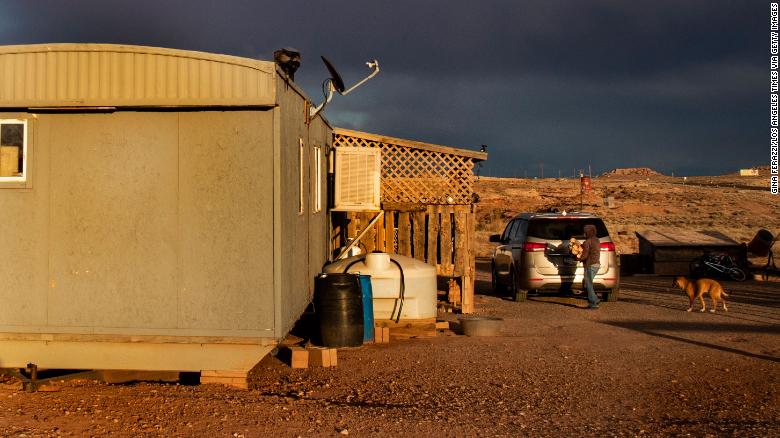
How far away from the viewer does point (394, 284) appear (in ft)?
36.3

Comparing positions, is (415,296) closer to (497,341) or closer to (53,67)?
(497,341)

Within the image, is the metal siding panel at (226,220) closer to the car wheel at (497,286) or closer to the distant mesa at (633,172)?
the car wheel at (497,286)

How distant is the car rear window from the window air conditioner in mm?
3435

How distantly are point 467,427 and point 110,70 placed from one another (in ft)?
15.3

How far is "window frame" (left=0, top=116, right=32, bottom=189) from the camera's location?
8180 millimetres

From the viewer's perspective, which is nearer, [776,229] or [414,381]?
[414,381]

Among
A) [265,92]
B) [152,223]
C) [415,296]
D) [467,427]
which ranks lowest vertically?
[467,427]

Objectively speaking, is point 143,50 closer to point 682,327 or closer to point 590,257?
point 682,327

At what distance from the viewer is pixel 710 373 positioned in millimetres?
8750

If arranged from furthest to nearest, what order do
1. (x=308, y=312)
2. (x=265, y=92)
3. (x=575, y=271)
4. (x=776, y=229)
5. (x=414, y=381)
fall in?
(x=776, y=229) < (x=575, y=271) < (x=308, y=312) < (x=414, y=381) < (x=265, y=92)

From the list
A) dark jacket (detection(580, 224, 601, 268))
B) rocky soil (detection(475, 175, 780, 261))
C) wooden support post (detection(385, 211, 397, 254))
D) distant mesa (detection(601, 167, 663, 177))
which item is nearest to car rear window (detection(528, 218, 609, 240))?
dark jacket (detection(580, 224, 601, 268))

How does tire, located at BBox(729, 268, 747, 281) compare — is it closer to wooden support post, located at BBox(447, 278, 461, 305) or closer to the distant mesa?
wooden support post, located at BBox(447, 278, 461, 305)

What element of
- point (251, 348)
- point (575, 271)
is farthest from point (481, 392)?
point (575, 271)

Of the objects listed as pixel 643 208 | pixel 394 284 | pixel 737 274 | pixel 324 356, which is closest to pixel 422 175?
pixel 394 284
